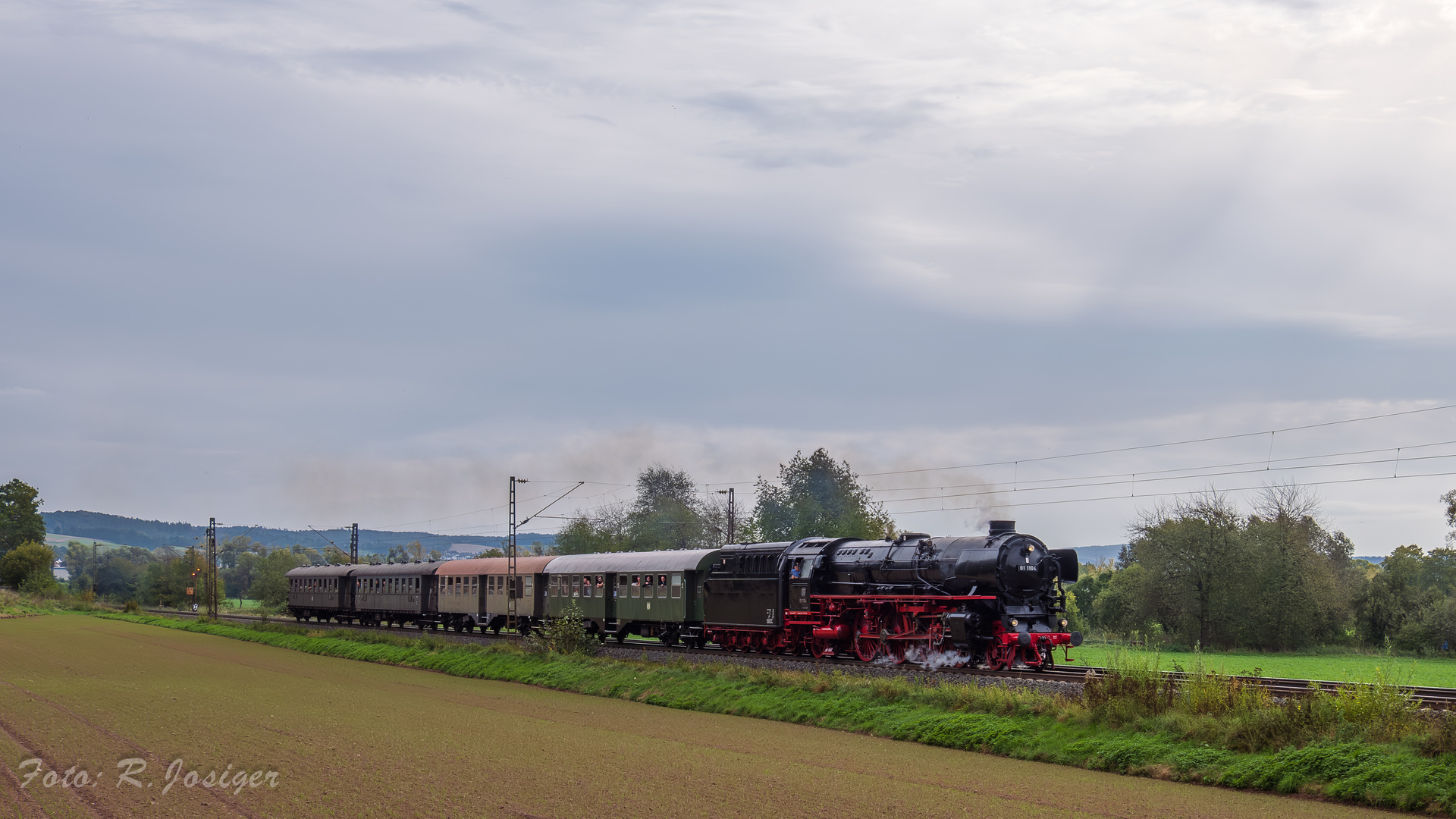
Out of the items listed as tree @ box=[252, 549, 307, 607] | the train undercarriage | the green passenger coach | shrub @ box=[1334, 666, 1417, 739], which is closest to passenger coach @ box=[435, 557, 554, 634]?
the green passenger coach

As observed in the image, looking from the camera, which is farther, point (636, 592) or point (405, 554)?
point (405, 554)

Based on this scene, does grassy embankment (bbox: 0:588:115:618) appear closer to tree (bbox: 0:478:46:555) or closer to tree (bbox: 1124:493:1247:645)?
tree (bbox: 0:478:46:555)

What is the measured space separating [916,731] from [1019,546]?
8.19m

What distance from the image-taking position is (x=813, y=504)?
A: 93438mm

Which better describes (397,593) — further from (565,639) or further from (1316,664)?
(1316,664)

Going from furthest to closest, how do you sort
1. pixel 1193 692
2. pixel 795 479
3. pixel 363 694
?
pixel 795 479, pixel 363 694, pixel 1193 692

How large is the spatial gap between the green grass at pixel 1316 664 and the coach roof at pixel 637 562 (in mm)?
13315

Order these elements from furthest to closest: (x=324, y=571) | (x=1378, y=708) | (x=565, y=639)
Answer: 1. (x=324, y=571)
2. (x=565, y=639)
3. (x=1378, y=708)

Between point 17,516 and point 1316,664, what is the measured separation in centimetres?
15374

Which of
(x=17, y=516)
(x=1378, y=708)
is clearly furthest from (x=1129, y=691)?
(x=17, y=516)

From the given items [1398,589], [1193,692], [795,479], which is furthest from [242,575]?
[1193,692]

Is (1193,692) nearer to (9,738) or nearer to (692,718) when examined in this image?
(692,718)

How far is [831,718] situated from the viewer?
77.7 ft

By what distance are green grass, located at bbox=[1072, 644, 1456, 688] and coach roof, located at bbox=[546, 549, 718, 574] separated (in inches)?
524
